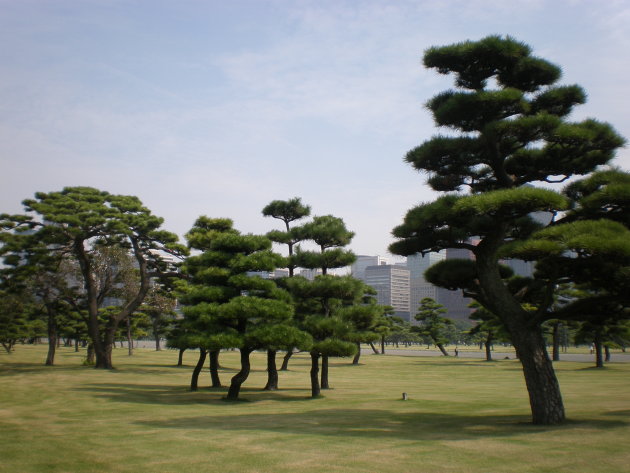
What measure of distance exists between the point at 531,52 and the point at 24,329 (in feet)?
170

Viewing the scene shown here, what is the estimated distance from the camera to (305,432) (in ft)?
36.9

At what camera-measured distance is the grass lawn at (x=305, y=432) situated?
8.11m

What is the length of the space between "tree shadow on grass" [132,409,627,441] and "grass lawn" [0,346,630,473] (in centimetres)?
3


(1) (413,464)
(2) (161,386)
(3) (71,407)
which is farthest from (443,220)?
(2) (161,386)

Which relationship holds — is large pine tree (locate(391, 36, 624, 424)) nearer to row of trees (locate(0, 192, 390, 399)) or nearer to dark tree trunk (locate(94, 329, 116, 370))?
row of trees (locate(0, 192, 390, 399))

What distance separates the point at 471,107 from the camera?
1215 cm

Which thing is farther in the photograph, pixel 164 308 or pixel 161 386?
pixel 164 308

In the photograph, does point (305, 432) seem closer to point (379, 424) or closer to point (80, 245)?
point (379, 424)

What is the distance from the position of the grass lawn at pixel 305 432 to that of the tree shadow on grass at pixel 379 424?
3 centimetres

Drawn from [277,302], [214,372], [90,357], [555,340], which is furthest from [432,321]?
[277,302]

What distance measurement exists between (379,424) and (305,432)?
2096 mm

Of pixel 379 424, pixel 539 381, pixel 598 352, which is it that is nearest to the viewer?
pixel 539 381

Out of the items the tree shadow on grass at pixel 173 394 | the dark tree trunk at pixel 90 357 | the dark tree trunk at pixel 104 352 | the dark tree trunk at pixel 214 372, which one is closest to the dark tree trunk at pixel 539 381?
the tree shadow on grass at pixel 173 394

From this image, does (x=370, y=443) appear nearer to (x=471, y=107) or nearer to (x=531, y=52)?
(x=471, y=107)
